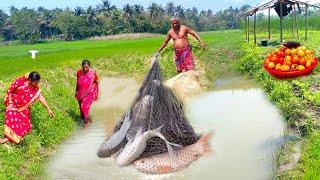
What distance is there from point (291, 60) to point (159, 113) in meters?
1.40

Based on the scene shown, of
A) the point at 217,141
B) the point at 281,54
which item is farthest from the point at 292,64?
the point at 217,141

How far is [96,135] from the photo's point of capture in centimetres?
771

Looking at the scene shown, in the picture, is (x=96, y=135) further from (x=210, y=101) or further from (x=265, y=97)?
(x=265, y=97)

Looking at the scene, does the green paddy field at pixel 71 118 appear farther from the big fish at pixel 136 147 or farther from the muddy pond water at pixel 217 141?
the big fish at pixel 136 147

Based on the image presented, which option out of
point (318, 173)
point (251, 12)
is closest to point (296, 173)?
point (318, 173)

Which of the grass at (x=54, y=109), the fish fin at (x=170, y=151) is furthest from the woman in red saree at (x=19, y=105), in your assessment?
the fish fin at (x=170, y=151)

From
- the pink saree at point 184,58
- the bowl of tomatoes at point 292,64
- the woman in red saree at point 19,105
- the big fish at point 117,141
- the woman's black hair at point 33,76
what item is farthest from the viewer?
the pink saree at point 184,58

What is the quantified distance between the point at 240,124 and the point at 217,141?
117cm

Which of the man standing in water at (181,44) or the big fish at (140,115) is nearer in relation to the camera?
the big fish at (140,115)

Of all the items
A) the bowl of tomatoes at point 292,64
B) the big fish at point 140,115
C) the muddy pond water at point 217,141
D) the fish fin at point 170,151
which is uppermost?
the bowl of tomatoes at point 292,64

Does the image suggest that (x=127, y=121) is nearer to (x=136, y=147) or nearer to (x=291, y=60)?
(x=136, y=147)

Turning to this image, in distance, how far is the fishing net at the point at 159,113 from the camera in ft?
17.0

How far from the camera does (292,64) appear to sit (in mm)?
5129

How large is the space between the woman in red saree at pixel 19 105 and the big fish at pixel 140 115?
1.57 m
